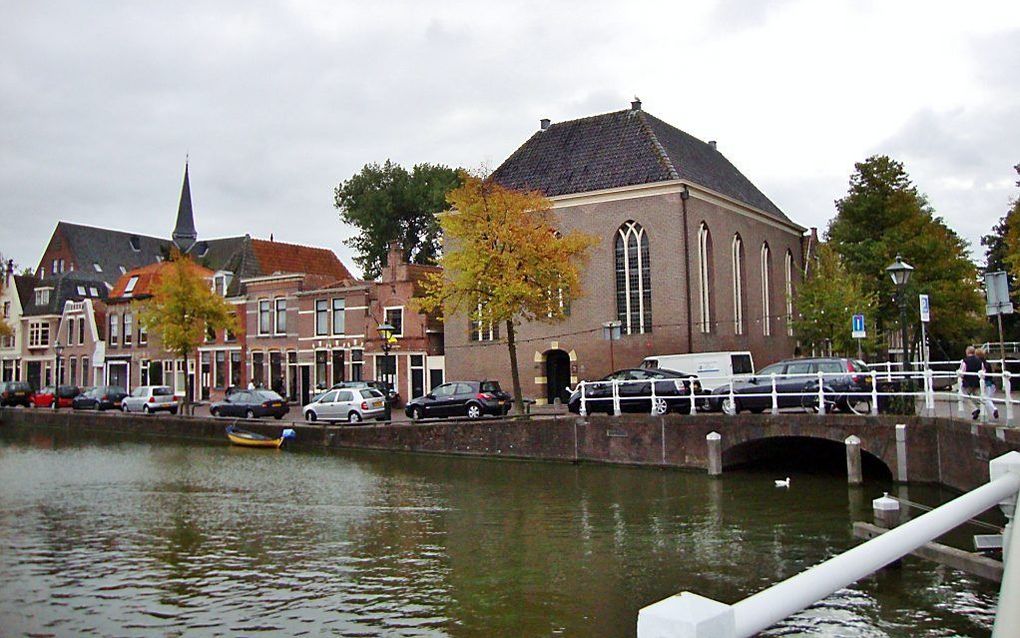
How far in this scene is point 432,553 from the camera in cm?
1445

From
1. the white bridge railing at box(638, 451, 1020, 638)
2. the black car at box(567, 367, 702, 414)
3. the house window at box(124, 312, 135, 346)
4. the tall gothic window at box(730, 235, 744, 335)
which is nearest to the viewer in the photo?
the white bridge railing at box(638, 451, 1020, 638)

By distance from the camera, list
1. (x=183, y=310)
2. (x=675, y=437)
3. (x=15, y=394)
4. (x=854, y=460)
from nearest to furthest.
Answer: (x=854, y=460)
(x=675, y=437)
(x=183, y=310)
(x=15, y=394)

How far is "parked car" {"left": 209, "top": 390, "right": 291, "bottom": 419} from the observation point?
3769 cm

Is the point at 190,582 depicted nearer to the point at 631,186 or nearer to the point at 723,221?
the point at 631,186

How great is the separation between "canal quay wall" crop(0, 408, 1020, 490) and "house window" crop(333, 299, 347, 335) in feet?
35.4

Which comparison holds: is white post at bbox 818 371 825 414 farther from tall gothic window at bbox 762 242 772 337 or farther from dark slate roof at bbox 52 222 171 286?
dark slate roof at bbox 52 222 171 286

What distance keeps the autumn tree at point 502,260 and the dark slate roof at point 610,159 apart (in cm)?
775

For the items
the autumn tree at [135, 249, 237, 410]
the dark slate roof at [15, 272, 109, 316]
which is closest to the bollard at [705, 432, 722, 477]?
A: the autumn tree at [135, 249, 237, 410]

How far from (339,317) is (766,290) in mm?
23528

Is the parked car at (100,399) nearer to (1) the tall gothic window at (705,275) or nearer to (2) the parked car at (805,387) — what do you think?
(1) the tall gothic window at (705,275)

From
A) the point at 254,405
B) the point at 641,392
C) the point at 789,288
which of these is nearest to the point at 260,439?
the point at 254,405

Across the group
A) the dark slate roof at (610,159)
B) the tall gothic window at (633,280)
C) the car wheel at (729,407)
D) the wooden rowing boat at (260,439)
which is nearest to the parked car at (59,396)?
the wooden rowing boat at (260,439)

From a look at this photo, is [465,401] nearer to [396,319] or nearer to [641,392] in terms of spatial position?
[641,392]

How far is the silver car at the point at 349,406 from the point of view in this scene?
34406 mm
